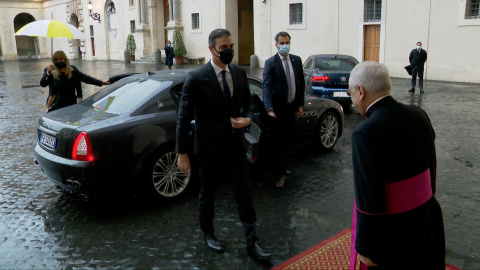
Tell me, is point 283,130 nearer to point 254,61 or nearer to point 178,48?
point 254,61

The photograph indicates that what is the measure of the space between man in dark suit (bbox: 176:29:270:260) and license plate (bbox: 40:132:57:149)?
72.9 inches

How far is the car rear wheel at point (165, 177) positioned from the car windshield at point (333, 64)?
297 inches

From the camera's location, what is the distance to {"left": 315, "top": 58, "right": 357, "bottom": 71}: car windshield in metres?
11.9

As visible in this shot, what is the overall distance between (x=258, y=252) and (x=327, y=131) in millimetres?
3894

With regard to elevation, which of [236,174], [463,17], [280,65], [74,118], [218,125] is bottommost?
[236,174]

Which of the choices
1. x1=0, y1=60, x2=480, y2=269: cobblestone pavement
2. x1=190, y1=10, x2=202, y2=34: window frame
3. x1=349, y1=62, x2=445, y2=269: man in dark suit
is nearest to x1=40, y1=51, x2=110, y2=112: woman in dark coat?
x1=0, y1=60, x2=480, y2=269: cobblestone pavement

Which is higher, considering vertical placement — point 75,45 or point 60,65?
point 75,45

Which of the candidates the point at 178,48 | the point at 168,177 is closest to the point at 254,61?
the point at 178,48

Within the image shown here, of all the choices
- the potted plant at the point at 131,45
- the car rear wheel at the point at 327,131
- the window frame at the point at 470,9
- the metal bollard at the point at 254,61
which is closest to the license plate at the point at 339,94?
the car rear wheel at the point at 327,131

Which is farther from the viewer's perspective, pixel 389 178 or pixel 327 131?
pixel 327 131

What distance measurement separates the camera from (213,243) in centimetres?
391

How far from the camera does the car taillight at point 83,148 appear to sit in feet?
14.7

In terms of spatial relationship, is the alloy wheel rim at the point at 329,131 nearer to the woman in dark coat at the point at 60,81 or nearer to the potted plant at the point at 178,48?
the woman in dark coat at the point at 60,81

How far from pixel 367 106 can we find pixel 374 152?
0.83 ft
